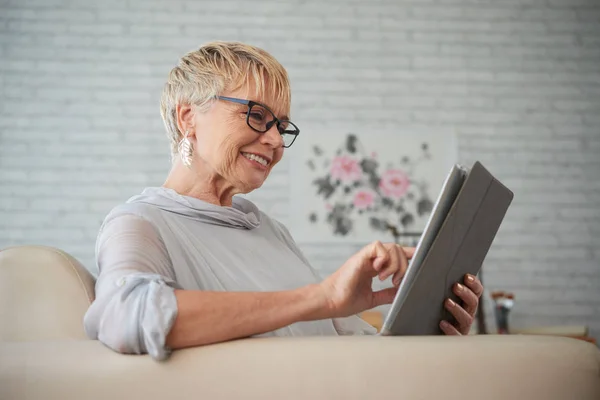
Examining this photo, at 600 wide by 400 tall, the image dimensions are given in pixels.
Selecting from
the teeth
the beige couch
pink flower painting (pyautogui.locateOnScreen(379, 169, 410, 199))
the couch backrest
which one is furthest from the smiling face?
pink flower painting (pyautogui.locateOnScreen(379, 169, 410, 199))

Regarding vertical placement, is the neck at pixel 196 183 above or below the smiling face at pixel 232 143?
below

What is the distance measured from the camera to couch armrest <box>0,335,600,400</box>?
81cm

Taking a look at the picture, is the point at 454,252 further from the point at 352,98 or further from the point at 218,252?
the point at 352,98

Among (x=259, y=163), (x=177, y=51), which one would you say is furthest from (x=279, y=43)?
(x=259, y=163)

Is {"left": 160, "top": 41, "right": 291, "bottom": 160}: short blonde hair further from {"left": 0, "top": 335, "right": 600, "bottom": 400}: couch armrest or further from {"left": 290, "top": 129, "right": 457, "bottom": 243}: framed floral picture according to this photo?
{"left": 290, "top": 129, "right": 457, "bottom": 243}: framed floral picture

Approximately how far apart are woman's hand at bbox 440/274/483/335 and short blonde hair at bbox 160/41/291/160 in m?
0.63

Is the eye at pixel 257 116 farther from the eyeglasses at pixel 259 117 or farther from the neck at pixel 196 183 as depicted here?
the neck at pixel 196 183

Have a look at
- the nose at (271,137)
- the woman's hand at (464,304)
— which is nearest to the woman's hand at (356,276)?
the woman's hand at (464,304)

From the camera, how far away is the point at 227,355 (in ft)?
2.76

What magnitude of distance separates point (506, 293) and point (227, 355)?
3.85m

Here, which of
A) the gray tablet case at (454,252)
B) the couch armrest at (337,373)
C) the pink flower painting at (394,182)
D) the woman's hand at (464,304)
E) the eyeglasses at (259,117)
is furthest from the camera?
the pink flower painting at (394,182)

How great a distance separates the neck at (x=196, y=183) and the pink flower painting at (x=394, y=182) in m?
2.96

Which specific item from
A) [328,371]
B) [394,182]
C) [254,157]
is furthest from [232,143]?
[394,182]

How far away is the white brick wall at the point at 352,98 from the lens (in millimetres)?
4320
